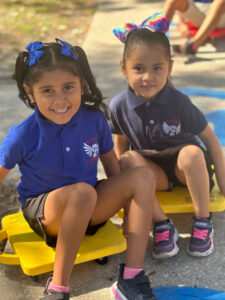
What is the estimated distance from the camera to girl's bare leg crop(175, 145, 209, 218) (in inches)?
97.5

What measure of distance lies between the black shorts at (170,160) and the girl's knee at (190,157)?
0.05 metres

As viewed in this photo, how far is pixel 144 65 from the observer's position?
8.50ft

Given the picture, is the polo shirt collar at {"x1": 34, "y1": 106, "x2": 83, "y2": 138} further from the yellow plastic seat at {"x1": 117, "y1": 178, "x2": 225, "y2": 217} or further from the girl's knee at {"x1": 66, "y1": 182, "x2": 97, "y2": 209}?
the yellow plastic seat at {"x1": 117, "y1": 178, "x2": 225, "y2": 217}

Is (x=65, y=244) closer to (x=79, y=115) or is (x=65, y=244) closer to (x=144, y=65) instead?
(x=79, y=115)

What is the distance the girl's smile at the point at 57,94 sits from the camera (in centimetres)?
221

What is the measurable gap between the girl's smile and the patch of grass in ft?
9.57

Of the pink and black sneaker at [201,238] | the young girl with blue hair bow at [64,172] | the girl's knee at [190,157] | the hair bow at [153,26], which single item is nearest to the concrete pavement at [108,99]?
the pink and black sneaker at [201,238]

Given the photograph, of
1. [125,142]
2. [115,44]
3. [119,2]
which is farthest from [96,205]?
[119,2]

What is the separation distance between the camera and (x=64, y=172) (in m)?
2.31

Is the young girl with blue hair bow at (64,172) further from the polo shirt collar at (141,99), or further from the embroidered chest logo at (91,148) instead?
the polo shirt collar at (141,99)

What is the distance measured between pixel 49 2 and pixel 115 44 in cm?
209

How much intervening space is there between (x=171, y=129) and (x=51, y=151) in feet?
2.26

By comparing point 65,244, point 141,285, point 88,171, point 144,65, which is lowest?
point 141,285

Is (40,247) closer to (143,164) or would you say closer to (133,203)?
(133,203)
